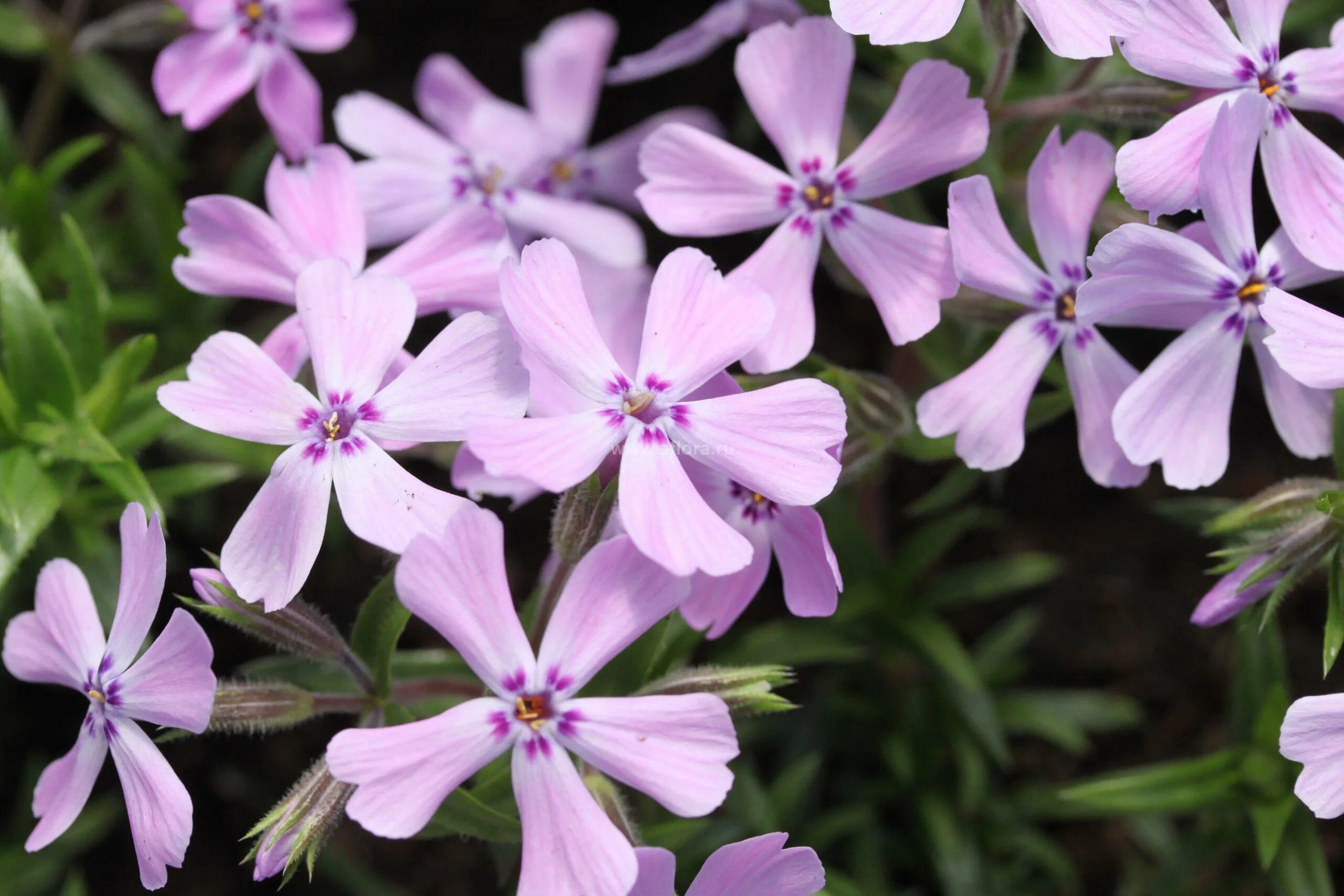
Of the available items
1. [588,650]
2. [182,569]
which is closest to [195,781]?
[182,569]

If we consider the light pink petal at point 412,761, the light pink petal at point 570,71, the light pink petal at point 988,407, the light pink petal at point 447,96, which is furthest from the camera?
the light pink petal at point 570,71

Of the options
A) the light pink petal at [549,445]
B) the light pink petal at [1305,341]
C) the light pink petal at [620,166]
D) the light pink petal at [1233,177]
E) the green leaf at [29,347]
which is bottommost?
the light pink petal at [549,445]

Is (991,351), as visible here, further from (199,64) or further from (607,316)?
(199,64)

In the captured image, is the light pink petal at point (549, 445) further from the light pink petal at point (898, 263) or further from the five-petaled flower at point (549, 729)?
the light pink petal at point (898, 263)

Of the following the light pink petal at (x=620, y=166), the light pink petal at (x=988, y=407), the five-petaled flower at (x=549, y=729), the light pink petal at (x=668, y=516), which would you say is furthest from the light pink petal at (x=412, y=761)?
the light pink petal at (x=620, y=166)

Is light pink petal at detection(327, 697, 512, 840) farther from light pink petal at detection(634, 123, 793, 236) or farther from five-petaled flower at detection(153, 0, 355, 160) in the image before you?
five-petaled flower at detection(153, 0, 355, 160)

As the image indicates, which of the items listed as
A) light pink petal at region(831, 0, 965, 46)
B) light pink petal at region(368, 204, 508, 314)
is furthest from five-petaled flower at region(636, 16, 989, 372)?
light pink petal at region(368, 204, 508, 314)
